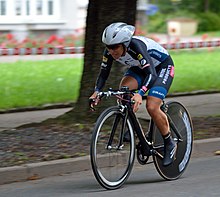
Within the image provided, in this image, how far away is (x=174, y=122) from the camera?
25.1 ft

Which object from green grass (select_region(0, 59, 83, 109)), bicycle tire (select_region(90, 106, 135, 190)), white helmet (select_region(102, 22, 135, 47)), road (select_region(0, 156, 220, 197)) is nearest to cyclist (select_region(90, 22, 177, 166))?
white helmet (select_region(102, 22, 135, 47))

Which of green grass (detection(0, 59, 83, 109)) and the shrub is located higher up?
green grass (detection(0, 59, 83, 109))

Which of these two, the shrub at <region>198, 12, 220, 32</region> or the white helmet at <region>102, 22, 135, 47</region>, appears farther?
the shrub at <region>198, 12, 220, 32</region>

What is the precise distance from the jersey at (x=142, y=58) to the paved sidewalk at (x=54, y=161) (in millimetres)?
1244

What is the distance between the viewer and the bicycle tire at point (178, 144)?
7.42 meters

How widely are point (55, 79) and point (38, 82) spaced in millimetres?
649

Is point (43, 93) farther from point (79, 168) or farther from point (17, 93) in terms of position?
point (79, 168)

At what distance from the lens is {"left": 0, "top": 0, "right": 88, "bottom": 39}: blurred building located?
2628cm

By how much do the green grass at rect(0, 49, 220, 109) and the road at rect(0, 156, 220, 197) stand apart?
5306 mm

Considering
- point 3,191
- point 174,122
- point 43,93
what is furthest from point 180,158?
point 43,93

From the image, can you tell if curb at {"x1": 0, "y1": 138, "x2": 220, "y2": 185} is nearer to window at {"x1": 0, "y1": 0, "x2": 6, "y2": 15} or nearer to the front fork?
the front fork

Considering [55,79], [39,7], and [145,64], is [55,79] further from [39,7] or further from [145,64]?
[39,7]

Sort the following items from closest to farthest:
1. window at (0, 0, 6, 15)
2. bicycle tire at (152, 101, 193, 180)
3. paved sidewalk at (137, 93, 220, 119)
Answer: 1. bicycle tire at (152, 101, 193, 180)
2. paved sidewalk at (137, 93, 220, 119)
3. window at (0, 0, 6, 15)

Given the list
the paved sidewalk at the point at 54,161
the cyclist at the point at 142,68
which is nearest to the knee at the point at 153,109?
the cyclist at the point at 142,68
